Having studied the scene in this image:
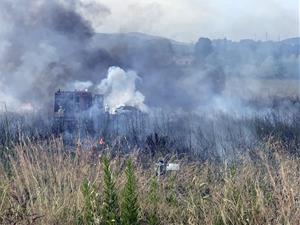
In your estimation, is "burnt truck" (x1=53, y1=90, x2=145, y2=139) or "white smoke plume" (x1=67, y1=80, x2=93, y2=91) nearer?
"burnt truck" (x1=53, y1=90, x2=145, y2=139)

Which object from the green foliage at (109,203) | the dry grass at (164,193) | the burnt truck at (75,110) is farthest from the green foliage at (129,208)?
the burnt truck at (75,110)

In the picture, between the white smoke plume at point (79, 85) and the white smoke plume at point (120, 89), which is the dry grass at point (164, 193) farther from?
the white smoke plume at point (79, 85)

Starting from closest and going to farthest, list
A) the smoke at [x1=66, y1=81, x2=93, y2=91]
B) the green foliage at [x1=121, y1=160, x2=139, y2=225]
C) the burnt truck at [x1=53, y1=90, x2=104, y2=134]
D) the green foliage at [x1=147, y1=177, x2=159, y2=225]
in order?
1. the green foliage at [x1=121, y1=160, x2=139, y2=225]
2. the green foliage at [x1=147, y1=177, x2=159, y2=225]
3. the burnt truck at [x1=53, y1=90, x2=104, y2=134]
4. the smoke at [x1=66, y1=81, x2=93, y2=91]

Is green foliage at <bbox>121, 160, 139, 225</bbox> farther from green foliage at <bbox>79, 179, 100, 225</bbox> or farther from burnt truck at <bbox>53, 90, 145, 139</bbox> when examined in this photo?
burnt truck at <bbox>53, 90, 145, 139</bbox>

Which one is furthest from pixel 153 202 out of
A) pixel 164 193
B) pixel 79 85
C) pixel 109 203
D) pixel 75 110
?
pixel 79 85

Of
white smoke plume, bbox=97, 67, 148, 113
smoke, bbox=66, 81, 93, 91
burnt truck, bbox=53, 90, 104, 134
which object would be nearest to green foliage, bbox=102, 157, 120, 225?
burnt truck, bbox=53, 90, 104, 134

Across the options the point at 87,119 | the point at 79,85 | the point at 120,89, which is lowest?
the point at 87,119

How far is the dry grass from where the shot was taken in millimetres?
5027

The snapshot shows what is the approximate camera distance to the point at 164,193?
5.76 metres

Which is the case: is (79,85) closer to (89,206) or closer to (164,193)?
(164,193)

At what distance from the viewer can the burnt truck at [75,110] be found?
41.6 ft

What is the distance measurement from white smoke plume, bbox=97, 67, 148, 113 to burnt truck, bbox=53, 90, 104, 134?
13.1ft

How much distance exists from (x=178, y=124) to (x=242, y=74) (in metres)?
15.0

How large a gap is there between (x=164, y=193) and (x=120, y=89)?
52.6ft
